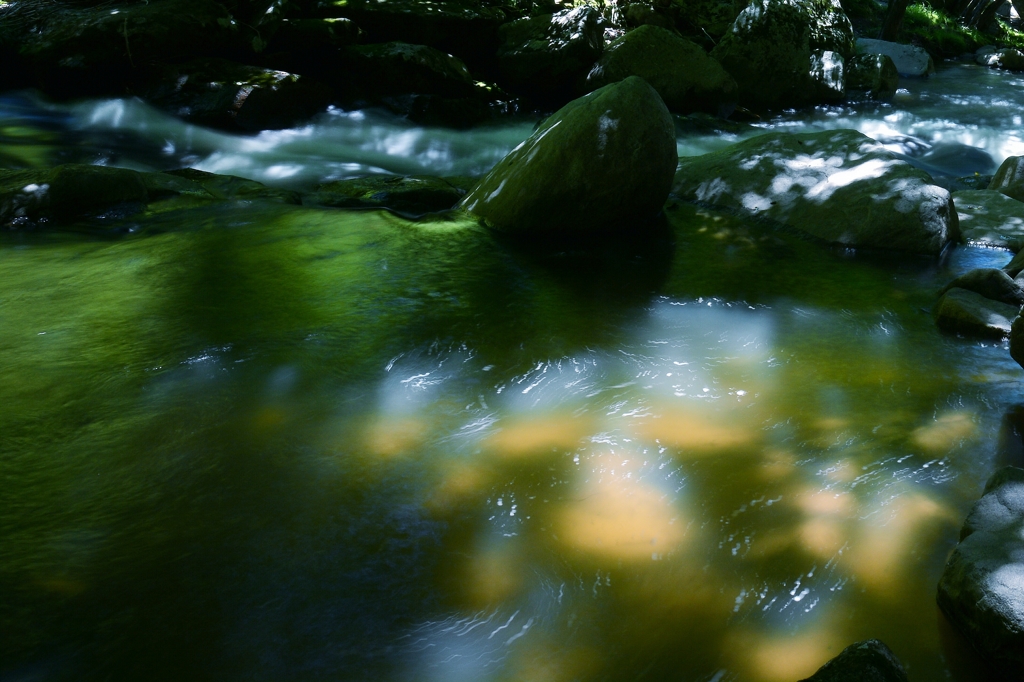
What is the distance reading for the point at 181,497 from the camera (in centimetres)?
294

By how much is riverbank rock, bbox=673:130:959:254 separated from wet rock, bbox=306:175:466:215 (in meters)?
2.40

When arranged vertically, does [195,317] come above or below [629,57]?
below

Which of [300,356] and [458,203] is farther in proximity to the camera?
[458,203]

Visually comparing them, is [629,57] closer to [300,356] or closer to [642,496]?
[300,356]

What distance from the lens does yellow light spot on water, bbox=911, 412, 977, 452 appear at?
348cm

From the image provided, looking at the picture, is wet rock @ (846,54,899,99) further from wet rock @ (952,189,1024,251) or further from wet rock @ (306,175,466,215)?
wet rock @ (306,175,466,215)

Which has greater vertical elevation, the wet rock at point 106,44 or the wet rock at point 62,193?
the wet rock at point 106,44

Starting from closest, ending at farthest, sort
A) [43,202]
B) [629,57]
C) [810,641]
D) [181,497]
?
[810,641] → [181,497] → [43,202] → [629,57]

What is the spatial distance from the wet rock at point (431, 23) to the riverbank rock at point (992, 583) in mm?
11052

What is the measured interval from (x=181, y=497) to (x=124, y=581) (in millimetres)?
460

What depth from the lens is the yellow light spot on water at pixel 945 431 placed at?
3.48 m

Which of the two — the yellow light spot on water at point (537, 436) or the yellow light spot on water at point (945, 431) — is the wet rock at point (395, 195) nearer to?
the yellow light spot on water at point (537, 436)

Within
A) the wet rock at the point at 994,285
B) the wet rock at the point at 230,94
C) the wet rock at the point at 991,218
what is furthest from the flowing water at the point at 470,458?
the wet rock at the point at 230,94

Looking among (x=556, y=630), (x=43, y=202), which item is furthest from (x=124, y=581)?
(x=43, y=202)
